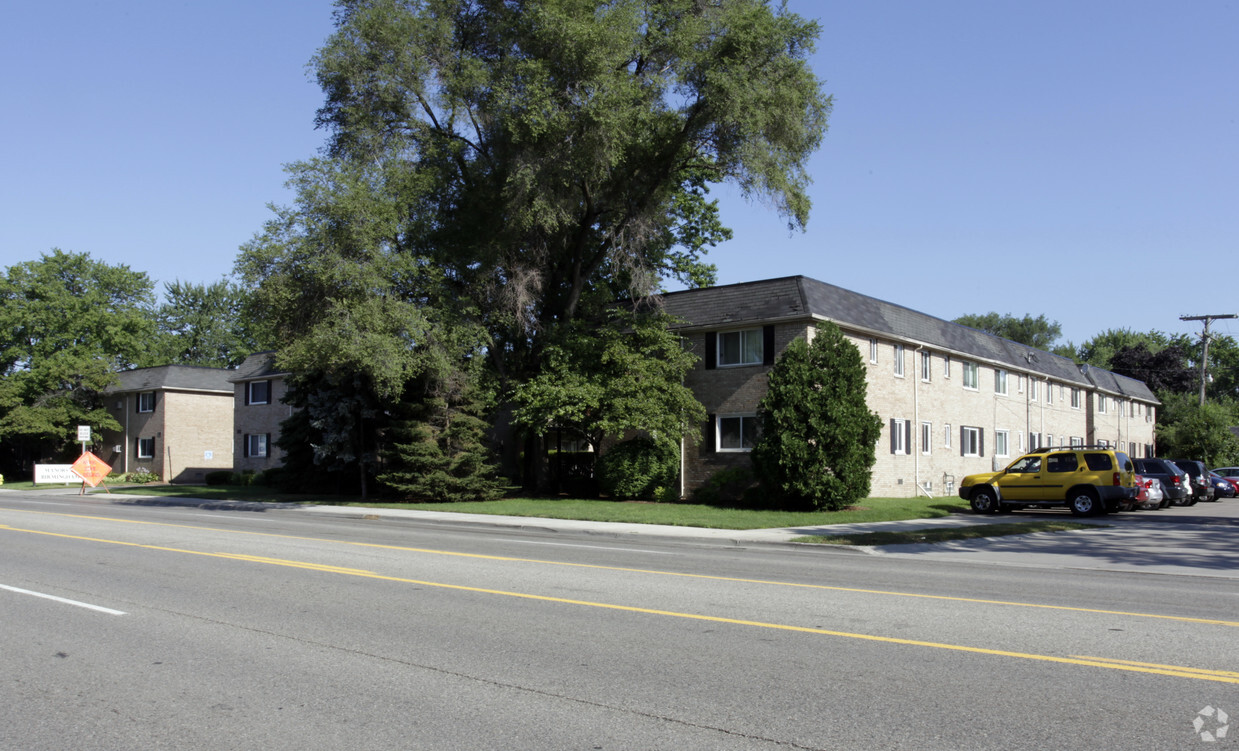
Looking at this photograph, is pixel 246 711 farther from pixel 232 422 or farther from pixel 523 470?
pixel 232 422

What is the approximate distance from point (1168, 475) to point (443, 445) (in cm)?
2459

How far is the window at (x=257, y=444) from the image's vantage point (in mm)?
47969

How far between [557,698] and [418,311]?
22220 millimetres

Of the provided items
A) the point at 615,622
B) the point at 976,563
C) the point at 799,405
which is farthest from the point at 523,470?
the point at 615,622

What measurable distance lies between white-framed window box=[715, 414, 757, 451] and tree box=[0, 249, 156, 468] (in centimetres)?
4191

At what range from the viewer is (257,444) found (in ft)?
159

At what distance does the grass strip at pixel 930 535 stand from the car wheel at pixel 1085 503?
4.41 meters

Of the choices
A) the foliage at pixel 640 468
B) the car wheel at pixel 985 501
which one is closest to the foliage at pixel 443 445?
the foliage at pixel 640 468

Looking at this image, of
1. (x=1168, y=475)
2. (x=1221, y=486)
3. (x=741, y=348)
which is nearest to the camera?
(x=741, y=348)

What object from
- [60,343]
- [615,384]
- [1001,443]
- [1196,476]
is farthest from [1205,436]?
[60,343]

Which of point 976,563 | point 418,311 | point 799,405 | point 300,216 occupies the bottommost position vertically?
point 976,563

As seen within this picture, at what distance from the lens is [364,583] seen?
1079cm

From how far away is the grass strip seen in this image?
690 inches

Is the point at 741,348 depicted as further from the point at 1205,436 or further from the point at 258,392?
the point at 1205,436
